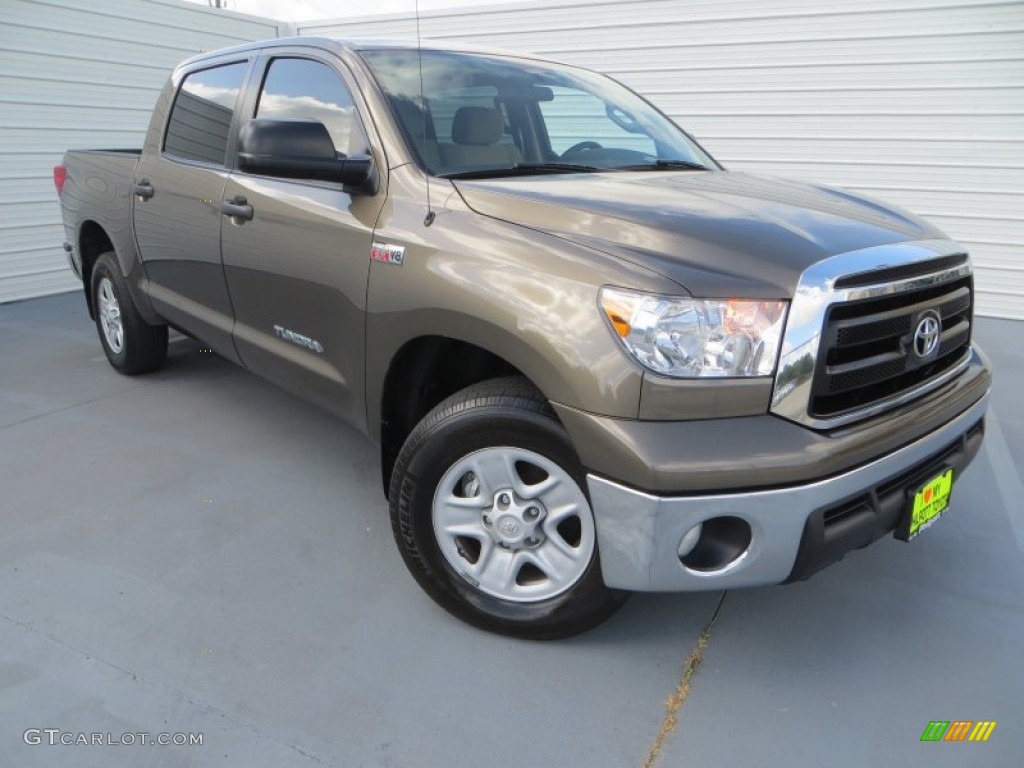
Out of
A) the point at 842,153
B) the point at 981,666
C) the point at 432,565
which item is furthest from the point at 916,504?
the point at 842,153

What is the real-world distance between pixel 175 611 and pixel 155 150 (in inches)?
103

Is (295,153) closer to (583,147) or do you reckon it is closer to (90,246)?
(583,147)

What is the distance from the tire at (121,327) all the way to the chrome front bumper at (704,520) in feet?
11.5

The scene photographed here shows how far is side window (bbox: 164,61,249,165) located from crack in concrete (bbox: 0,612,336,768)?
2050 millimetres

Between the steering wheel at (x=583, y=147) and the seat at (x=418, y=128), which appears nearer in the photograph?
the seat at (x=418, y=128)

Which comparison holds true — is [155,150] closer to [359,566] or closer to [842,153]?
[359,566]

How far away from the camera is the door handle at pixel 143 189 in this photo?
150 inches

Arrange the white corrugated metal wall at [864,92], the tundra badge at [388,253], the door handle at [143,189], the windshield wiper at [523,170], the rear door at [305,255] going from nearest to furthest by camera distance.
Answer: the tundra badge at [388,253] → the windshield wiper at [523,170] → the rear door at [305,255] → the door handle at [143,189] → the white corrugated metal wall at [864,92]

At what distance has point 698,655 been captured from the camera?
7.34 ft

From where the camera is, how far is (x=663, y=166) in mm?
2971

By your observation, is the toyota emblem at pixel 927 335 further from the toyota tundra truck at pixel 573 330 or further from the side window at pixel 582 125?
the side window at pixel 582 125

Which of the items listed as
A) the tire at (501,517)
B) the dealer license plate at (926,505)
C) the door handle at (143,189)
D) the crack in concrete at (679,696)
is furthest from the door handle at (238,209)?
the dealer license plate at (926,505)

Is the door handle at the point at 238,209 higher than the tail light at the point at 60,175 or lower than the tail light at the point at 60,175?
higher

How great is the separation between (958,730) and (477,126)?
2.36m
